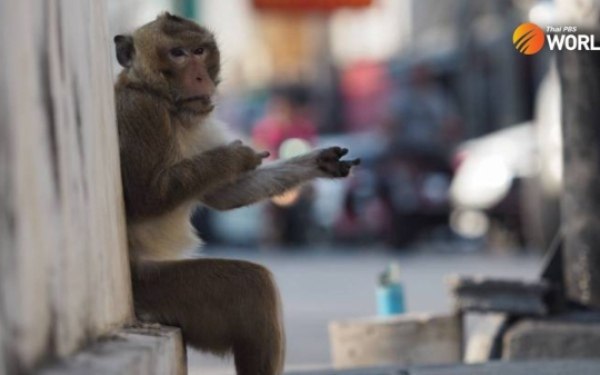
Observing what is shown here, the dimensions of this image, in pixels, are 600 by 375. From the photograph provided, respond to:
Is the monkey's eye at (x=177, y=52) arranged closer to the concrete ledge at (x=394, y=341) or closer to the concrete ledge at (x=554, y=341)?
the concrete ledge at (x=394, y=341)

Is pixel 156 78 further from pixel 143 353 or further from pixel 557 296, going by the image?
pixel 557 296

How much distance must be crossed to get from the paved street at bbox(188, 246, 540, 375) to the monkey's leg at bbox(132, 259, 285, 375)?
2.85 meters

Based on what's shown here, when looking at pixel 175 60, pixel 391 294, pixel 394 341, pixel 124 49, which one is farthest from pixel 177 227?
pixel 391 294

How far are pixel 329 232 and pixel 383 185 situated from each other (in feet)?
4.06

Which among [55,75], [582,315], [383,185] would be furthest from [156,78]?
[383,185]

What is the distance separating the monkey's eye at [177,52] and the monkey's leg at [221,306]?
77 centimetres

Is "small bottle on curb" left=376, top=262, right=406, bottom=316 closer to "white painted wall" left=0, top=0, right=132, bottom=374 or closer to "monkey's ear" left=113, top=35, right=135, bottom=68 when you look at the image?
"monkey's ear" left=113, top=35, right=135, bottom=68

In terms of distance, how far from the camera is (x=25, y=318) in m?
3.65

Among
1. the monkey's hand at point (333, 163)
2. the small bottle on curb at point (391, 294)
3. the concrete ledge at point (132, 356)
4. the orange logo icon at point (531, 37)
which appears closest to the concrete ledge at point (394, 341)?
the small bottle on curb at point (391, 294)

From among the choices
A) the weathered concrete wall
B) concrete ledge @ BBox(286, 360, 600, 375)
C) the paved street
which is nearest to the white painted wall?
the weathered concrete wall

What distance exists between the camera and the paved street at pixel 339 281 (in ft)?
32.7

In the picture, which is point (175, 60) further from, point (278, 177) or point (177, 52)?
point (278, 177)

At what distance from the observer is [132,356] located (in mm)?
4180

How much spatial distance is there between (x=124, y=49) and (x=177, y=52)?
21 cm
